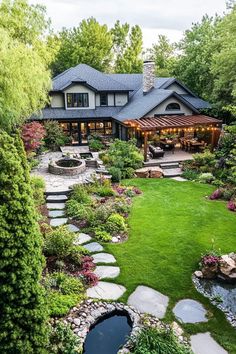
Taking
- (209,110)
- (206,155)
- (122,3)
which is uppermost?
(122,3)

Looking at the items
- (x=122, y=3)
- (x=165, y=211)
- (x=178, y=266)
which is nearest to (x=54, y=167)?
(x=165, y=211)

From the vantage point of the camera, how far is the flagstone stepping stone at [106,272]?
8.34 m

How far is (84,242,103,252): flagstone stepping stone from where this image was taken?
9.63 m

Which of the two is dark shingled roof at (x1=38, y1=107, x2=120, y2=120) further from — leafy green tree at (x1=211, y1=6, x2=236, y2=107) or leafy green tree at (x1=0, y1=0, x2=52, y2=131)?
leafy green tree at (x1=211, y1=6, x2=236, y2=107)

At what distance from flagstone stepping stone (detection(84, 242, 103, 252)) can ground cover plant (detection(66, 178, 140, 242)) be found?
1.03 ft

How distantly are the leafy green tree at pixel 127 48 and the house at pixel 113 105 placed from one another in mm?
17453

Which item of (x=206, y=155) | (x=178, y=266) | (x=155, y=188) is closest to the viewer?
(x=178, y=266)

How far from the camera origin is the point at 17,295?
4883 mm

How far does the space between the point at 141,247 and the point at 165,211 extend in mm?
3261

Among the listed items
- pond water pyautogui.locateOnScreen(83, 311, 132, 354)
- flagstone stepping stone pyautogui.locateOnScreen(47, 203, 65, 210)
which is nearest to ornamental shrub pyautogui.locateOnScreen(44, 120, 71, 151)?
flagstone stepping stone pyautogui.locateOnScreen(47, 203, 65, 210)

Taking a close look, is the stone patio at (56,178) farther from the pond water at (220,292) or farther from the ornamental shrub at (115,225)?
the pond water at (220,292)

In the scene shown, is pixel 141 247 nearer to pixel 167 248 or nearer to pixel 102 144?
pixel 167 248

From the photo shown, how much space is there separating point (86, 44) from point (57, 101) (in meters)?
20.0

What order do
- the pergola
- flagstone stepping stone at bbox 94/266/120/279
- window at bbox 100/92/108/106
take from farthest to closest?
window at bbox 100/92/108/106 < the pergola < flagstone stepping stone at bbox 94/266/120/279
